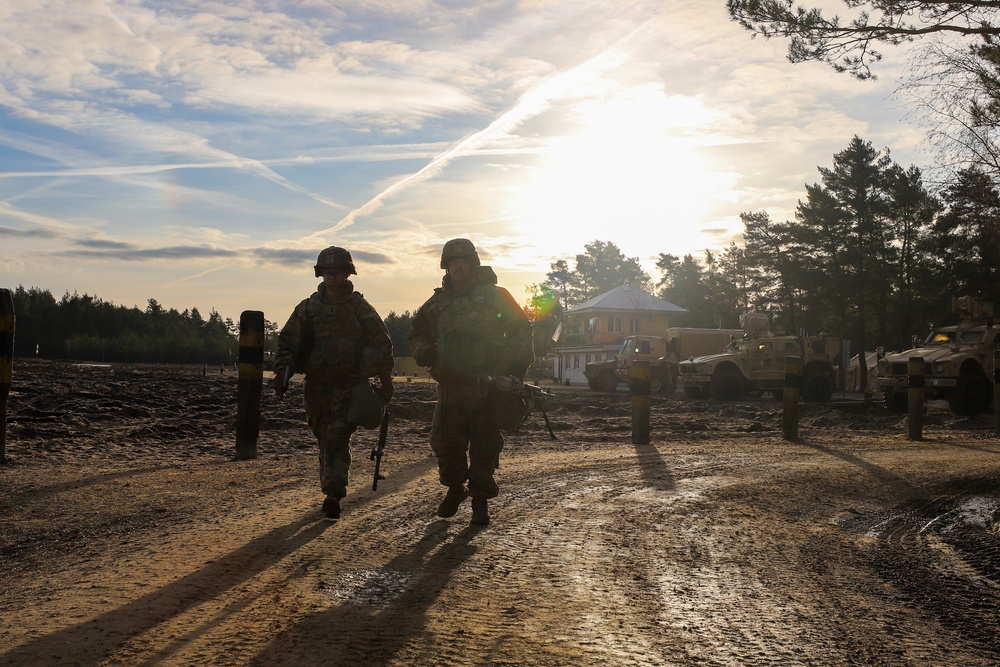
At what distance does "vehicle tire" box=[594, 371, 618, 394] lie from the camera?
112 feet

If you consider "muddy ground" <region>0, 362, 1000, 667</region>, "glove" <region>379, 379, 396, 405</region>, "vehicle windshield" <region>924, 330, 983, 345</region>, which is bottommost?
"muddy ground" <region>0, 362, 1000, 667</region>

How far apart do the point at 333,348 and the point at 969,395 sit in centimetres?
1837

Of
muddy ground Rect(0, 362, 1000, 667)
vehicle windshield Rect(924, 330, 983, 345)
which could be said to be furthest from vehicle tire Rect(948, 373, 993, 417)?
muddy ground Rect(0, 362, 1000, 667)

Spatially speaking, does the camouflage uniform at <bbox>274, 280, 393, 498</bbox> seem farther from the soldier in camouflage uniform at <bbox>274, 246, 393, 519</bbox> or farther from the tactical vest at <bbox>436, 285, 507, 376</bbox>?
the tactical vest at <bbox>436, 285, 507, 376</bbox>

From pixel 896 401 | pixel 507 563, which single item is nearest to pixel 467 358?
pixel 507 563

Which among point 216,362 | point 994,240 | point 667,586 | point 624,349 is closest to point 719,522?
point 667,586

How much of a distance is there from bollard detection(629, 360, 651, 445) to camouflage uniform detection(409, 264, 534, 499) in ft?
19.2

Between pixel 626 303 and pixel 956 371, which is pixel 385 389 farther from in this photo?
pixel 626 303

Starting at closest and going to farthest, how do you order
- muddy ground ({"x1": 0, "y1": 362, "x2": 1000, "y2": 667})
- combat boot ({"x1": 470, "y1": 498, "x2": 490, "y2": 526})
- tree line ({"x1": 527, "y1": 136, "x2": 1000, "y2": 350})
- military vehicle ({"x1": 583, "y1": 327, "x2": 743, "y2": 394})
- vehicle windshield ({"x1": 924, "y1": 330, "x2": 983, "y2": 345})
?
muddy ground ({"x1": 0, "y1": 362, "x2": 1000, "y2": 667}) → combat boot ({"x1": 470, "y1": 498, "x2": 490, "y2": 526}) → vehicle windshield ({"x1": 924, "y1": 330, "x2": 983, "y2": 345}) → military vehicle ({"x1": 583, "y1": 327, "x2": 743, "y2": 394}) → tree line ({"x1": 527, "y1": 136, "x2": 1000, "y2": 350})

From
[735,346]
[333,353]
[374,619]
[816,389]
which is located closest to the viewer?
[374,619]

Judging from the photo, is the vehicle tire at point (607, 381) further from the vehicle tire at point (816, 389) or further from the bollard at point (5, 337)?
the bollard at point (5, 337)

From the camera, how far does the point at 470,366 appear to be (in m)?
5.85

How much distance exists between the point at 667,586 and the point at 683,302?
10347 cm

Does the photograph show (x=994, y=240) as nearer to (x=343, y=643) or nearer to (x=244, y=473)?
(x=244, y=473)
